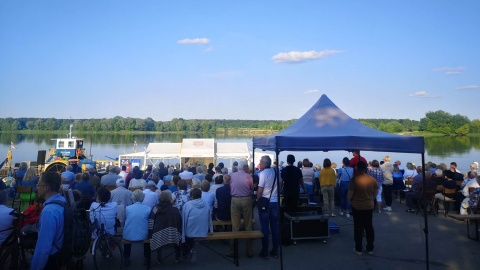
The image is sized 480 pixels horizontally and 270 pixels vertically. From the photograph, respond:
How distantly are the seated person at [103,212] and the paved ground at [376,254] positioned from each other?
70 cm

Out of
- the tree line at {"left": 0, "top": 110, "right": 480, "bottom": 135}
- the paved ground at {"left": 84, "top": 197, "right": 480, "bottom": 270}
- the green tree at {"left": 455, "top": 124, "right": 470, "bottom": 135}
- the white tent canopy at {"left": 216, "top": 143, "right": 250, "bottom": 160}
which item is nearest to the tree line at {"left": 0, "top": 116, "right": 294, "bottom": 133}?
the tree line at {"left": 0, "top": 110, "right": 480, "bottom": 135}

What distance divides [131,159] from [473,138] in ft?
298

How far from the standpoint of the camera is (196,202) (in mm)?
5762

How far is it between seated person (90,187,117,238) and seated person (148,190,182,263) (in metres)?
0.66

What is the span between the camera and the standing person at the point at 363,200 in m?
6.20

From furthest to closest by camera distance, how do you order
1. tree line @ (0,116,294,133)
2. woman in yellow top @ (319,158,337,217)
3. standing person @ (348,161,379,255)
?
tree line @ (0,116,294,133)
woman in yellow top @ (319,158,337,217)
standing person @ (348,161,379,255)

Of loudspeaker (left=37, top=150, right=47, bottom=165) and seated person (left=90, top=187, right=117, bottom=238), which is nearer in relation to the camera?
seated person (left=90, top=187, right=117, bottom=238)

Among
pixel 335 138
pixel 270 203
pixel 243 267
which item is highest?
pixel 335 138

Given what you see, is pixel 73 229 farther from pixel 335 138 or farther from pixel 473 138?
pixel 473 138

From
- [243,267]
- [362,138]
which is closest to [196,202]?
[243,267]

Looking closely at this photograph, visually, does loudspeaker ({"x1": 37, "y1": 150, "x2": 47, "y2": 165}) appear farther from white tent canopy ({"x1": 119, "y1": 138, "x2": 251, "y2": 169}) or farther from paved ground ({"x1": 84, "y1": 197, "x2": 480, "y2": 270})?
paved ground ({"x1": 84, "y1": 197, "x2": 480, "y2": 270})

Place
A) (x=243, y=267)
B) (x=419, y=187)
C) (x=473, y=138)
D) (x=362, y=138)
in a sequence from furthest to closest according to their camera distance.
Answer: (x=473, y=138), (x=419, y=187), (x=362, y=138), (x=243, y=267)

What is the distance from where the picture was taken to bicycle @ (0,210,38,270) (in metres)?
4.59

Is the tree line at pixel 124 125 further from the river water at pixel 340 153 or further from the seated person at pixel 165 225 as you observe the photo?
the seated person at pixel 165 225
